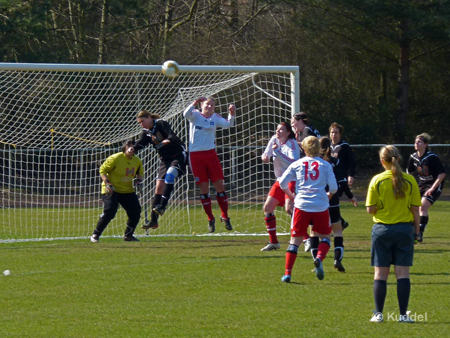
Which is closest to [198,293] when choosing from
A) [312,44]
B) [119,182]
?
[119,182]

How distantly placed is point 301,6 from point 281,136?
1785cm

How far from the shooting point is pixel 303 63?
2750 centimetres

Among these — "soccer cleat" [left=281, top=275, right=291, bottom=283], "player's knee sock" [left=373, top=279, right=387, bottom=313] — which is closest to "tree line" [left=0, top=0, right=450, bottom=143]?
"soccer cleat" [left=281, top=275, right=291, bottom=283]

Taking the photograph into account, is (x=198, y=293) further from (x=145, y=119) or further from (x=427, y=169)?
(x=427, y=169)

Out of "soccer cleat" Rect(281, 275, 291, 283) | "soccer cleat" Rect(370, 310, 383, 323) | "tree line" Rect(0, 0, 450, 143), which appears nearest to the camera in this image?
"soccer cleat" Rect(370, 310, 383, 323)

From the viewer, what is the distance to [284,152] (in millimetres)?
9547

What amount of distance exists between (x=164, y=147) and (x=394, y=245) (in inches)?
228

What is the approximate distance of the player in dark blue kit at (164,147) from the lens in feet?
34.9

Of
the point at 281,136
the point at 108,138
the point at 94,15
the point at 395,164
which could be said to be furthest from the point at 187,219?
the point at 94,15

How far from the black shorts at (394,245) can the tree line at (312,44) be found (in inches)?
718

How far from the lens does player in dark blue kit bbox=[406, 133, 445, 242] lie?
1080cm

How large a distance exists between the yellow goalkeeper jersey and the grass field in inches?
38.4

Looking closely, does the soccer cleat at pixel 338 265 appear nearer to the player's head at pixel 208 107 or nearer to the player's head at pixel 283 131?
the player's head at pixel 283 131

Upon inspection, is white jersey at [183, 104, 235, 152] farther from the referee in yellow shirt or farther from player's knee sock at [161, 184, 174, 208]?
the referee in yellow shirt
